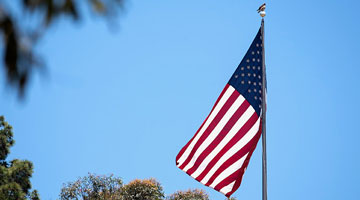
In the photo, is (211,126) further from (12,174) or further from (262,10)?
(12,174)

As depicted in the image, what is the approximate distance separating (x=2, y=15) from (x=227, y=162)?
11.1 meters

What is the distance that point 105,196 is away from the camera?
48.8 metres

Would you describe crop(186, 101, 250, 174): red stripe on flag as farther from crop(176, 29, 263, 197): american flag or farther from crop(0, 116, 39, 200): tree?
crop(0, 116, 39, 200): tree

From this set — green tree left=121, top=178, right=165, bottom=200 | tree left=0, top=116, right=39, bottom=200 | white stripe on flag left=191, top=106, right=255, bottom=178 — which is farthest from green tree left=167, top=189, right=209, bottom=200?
white stripe on flag left=191, top=106, right=255, bottom=178

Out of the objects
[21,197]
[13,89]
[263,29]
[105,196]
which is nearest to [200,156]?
[263,29]

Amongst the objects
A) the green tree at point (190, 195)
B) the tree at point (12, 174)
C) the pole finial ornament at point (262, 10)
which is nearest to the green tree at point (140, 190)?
the green tree at point (190, 195)

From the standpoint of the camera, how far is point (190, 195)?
2162 inches

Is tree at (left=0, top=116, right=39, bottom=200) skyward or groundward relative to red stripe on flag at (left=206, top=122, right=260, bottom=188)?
skyward

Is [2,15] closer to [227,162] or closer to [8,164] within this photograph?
[227,162]

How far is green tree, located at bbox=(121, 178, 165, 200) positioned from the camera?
5041 cm

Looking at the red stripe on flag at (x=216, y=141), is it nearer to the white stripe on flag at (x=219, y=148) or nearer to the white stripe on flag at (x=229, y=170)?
the white stripe on flag at (x=219, y=148)

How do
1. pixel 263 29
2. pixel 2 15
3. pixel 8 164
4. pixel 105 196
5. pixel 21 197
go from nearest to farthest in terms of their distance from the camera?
pixel 2 15
pixel 263 29
pixel 21 197
pixel 8 164
pixel 105 196

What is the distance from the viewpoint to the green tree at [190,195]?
54859 mm

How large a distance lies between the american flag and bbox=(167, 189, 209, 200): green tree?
40364mm
